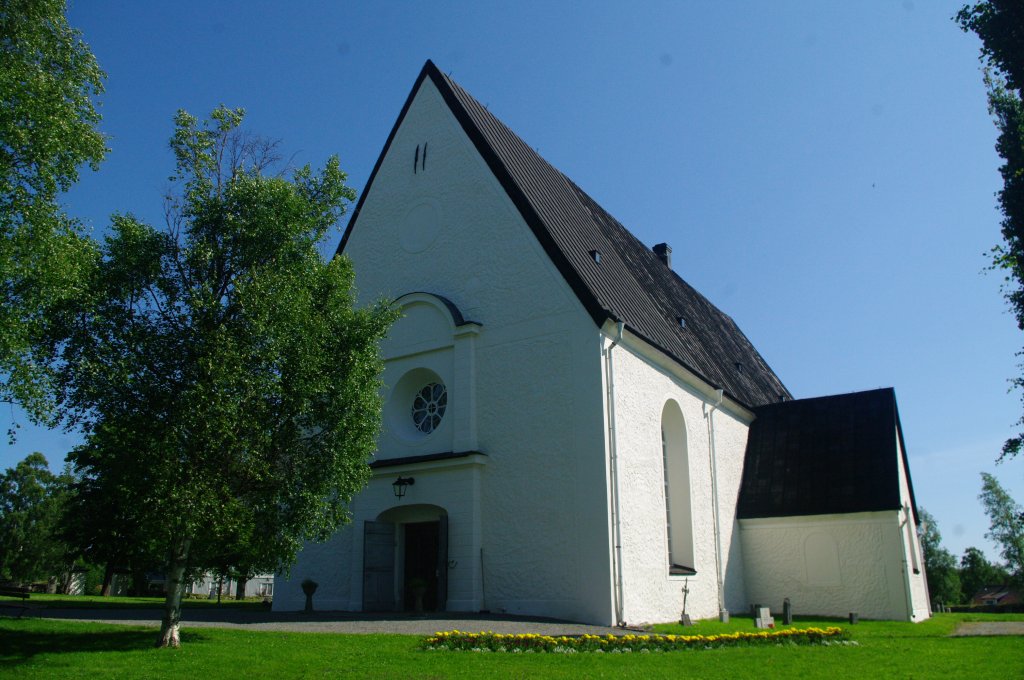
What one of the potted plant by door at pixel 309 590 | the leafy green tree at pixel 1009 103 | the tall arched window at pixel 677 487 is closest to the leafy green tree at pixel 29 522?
the potted plant by door at pixel 309 590

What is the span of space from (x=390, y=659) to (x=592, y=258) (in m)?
12.1

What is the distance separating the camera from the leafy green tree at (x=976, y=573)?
64181 mm

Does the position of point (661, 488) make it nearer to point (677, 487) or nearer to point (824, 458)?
point (677, 487)

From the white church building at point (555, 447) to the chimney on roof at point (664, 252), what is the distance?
764cm

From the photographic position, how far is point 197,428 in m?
10.3

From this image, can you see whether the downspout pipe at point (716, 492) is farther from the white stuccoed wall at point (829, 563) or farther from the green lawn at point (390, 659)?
the green lawn at point (390, 659)

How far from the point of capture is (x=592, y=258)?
19.1 m

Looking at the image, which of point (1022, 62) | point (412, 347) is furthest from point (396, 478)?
point (1022, 62)

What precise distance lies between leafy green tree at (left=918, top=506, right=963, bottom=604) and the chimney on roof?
33.4 m

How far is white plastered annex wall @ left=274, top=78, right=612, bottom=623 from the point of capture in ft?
50.6

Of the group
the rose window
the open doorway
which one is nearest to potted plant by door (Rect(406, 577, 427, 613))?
the open doorway

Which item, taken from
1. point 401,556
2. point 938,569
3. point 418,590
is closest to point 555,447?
point 418,590

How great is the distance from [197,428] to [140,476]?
0.94 m

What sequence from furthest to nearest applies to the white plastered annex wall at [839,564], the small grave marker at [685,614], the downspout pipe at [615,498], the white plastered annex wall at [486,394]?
the white plastered annex wall at [839,564] < the small grave marker at [685,614] < the white plastered annex wall at [486,394] < the downspout pipe at [615,498]
